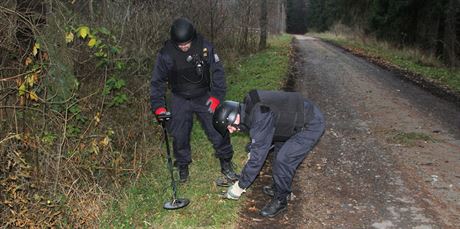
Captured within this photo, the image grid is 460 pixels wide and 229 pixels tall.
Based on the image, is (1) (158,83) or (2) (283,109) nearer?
(2) (283,109)

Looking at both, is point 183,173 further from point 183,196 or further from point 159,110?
point 159,110

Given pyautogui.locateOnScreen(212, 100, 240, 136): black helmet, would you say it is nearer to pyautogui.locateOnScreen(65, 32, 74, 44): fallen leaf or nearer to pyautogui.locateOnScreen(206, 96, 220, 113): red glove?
pyautogui.locateOnScreen(206, 96, 220, 113): red glove

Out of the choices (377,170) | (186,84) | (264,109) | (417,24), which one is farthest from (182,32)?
(417,24)

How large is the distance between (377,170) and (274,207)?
2035mm

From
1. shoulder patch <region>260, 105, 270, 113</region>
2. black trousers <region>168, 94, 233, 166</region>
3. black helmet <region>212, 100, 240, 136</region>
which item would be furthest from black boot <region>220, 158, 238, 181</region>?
shoulder patch <region>260, 105, 270, 113</region>

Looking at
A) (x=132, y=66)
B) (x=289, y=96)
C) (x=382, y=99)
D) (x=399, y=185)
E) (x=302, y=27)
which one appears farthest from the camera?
(x=302, y=27)

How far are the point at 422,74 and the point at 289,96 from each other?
423 inches

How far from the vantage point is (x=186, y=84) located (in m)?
5.42

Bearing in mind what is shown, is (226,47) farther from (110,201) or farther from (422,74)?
(110,201)

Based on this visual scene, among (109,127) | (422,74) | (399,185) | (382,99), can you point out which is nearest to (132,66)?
(109,127)

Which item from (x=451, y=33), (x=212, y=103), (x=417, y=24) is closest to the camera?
(x=212, y=103)

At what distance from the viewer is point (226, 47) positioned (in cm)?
1526

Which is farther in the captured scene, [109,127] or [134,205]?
[109,127]

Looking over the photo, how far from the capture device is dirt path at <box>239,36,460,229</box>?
4.90 m
